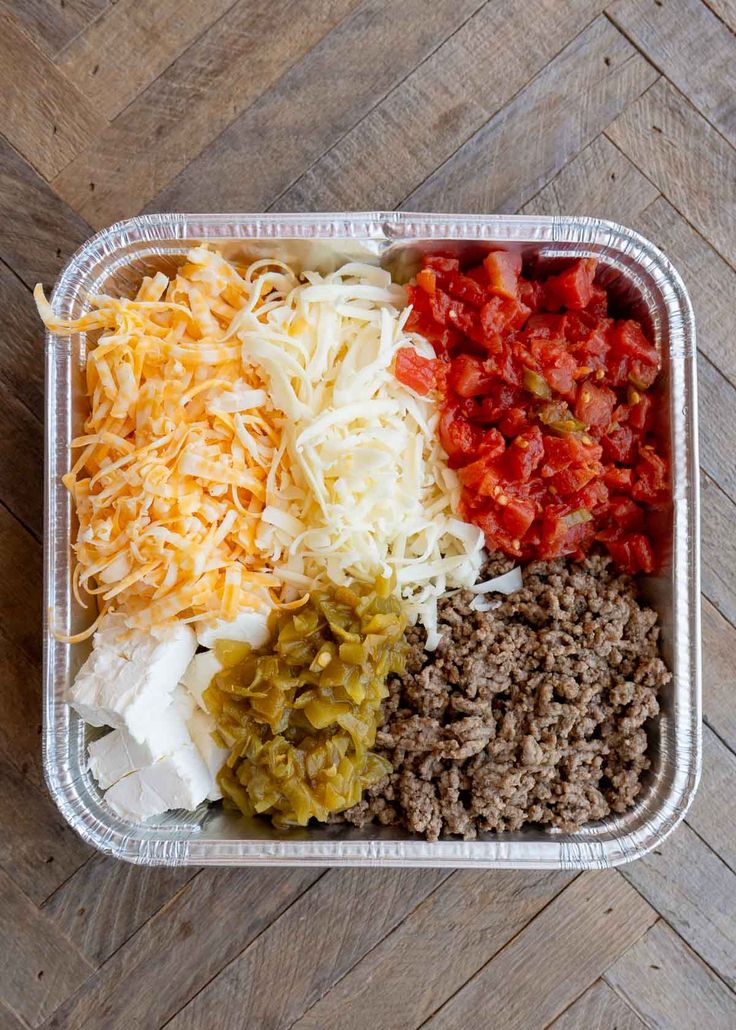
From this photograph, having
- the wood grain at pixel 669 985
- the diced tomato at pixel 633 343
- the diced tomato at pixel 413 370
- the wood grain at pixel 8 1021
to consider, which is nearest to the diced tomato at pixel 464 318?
the diced tomato at pixel 413 370

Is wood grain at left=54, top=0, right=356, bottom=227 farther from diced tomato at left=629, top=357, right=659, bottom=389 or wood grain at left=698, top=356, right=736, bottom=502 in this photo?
wood grain at left=698, top=356, right=736, bottom=502

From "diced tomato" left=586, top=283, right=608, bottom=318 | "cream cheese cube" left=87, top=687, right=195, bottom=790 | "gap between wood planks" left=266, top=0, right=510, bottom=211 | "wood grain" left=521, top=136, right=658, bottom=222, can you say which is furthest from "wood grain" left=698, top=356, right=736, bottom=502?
"cream cheese cube" left=87, top=687, right=195, bottom=790

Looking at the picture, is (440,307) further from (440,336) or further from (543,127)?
(543,127)

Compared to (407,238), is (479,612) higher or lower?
lower

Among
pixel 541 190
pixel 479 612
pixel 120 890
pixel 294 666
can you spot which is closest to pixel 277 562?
pixel 294 666

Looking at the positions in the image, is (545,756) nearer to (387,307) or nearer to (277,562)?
(277,562)
